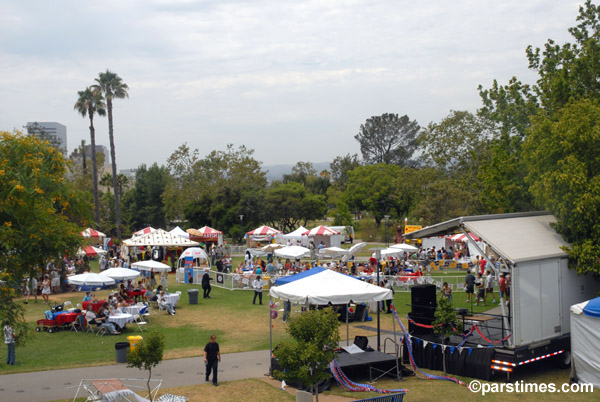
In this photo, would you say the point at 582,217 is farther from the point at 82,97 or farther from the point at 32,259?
the point at 82,97

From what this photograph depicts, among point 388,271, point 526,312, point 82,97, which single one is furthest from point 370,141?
point 526,312

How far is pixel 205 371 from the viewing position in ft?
46.5

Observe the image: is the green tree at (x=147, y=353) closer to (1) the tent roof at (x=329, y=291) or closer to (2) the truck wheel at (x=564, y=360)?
(1) the tent roof at (x=329, y=291)

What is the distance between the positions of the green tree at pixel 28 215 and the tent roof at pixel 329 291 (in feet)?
17.7

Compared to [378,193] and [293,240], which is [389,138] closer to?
[378,193]

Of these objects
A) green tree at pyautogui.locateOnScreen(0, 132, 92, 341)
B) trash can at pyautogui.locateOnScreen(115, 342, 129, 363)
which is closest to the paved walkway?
trash can at pyautogui.locateOnScreen(115, 342, 129, 363)

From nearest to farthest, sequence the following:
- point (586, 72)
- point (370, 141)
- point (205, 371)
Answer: point (205, 371) < point (586, 72) < point (370, 141)

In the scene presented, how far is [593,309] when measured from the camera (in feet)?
42.7

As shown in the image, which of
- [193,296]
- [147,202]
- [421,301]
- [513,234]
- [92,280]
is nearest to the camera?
[513,234]

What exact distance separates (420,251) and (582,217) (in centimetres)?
2675

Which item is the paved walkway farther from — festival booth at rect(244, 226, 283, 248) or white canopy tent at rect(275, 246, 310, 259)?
festival booth at rect(244, 226, 283, 248)

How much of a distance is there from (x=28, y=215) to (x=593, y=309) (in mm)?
12816

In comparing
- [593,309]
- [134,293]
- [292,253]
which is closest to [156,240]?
[292,253]

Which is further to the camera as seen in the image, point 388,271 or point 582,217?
point 388,271
